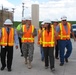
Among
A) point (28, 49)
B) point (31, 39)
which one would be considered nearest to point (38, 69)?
point (28, 49)

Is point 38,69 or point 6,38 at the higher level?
point 6,38

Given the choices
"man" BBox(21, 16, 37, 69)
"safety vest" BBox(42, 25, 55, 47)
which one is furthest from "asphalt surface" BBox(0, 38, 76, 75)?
"safety vest" BBox(42, 25, 55, 47)

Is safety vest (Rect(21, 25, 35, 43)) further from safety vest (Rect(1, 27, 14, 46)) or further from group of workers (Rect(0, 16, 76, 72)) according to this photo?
safety vest (Rect(1, 27, 14, 46))

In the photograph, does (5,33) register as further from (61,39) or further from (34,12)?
(34,12)

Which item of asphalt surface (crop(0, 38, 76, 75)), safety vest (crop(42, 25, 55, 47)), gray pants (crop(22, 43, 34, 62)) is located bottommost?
asphalt surface (crop(0, 38, 76, 75))

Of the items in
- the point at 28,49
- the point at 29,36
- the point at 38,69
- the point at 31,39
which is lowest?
the point at 38,69

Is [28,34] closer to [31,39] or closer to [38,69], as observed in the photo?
[31,39]

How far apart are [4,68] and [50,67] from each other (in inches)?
63.4

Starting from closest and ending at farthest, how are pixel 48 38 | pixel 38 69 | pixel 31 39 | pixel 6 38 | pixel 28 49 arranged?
pixel 6 38
pixel 48 38
pixel 38 69
pixel 31 39
pixel 28 49

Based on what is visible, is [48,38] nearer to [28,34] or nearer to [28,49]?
[28,34]

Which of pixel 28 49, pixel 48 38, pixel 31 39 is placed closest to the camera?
pixel 48 38

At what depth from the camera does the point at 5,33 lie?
11258 millimetres

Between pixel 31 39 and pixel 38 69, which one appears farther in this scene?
pixel 31 39

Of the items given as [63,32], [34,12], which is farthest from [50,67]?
[34,12]
